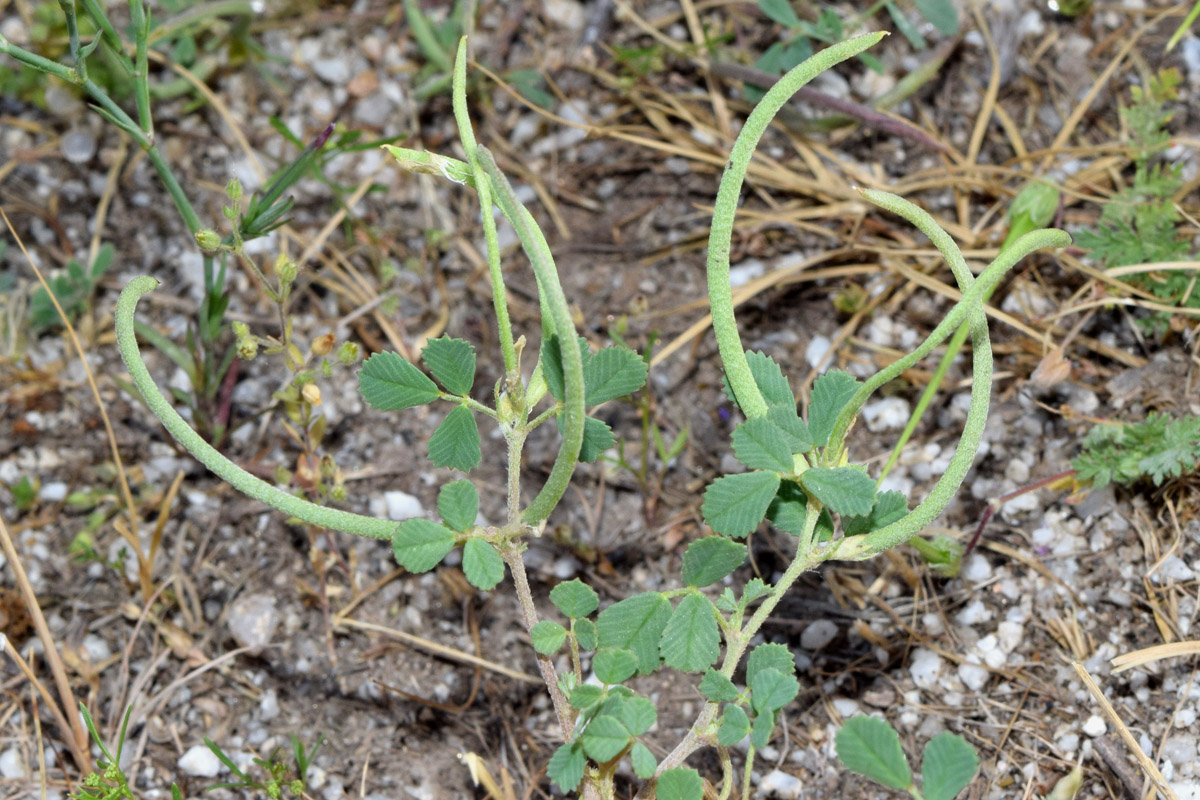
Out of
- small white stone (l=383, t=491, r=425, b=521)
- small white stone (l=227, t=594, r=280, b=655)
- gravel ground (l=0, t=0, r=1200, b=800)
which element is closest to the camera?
gravel ground (l=0, t=0, r=1200, b=800)

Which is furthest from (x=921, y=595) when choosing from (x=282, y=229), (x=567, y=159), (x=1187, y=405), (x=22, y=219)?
(x=22, y=219)

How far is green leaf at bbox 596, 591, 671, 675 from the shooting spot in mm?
1381

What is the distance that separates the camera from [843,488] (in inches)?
51.5

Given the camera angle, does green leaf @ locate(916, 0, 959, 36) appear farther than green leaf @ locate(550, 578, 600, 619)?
Yes

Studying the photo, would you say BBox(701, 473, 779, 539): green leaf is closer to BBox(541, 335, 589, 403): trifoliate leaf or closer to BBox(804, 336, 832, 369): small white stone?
BBox(541, 335, 589, 403): trifoliate leaf

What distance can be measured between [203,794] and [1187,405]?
6.70 feet

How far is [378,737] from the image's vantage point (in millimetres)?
1865

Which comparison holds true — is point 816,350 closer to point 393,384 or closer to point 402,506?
point 402,506

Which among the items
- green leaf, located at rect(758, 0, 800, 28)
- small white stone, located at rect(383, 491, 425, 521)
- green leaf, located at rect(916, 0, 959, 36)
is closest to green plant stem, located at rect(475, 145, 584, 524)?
small white stone, located at rect(383, 491, 425, 521)

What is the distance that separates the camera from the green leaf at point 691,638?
1340 millimetres

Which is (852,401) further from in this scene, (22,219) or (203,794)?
(22,219)

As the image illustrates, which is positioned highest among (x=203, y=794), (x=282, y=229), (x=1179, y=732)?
(x=282, y=229)

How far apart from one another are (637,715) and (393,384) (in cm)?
59

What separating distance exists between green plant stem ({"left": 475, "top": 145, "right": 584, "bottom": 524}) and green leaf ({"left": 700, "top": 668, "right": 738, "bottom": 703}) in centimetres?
32
